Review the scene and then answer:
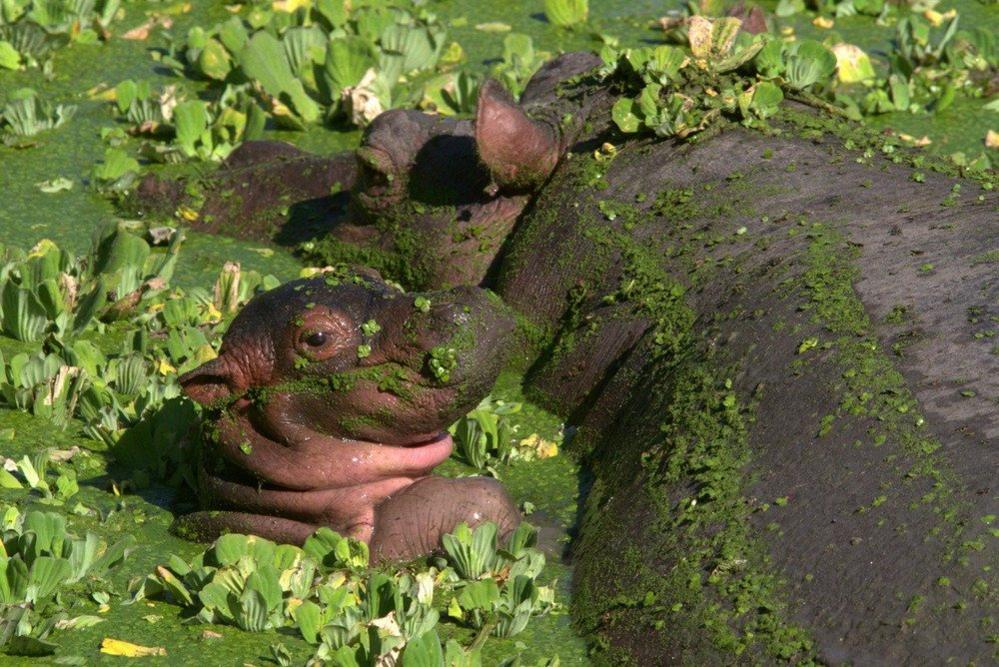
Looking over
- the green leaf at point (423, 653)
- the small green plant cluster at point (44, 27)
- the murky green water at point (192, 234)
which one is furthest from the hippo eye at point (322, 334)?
the small green plant cluster at point (44, 27)

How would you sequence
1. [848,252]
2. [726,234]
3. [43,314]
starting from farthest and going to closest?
[43,314], [726,234], [848,252]

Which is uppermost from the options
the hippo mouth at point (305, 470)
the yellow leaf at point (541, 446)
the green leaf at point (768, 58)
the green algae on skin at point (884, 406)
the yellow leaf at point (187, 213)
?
the green algae on skin at point (884, 406)

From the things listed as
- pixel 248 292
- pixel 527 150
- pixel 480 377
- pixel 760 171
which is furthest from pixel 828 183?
pixel 248 292

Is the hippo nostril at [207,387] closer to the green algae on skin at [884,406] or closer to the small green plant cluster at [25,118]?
the green algae on skin at [884,406]

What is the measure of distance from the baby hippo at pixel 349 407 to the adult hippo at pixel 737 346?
1.56 feet

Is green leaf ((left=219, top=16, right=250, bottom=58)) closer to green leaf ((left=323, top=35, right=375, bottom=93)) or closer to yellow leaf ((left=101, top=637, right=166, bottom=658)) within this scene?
green leaf ((left=323, top=35, right=375, bottom=93))

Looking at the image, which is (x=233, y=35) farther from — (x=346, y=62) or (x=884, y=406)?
(x=884, y=406)

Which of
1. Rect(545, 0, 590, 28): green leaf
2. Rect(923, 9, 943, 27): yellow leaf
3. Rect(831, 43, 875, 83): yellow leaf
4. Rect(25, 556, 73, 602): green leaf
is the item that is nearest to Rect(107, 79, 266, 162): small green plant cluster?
Rect(545, 0, 590, 28): green leaf

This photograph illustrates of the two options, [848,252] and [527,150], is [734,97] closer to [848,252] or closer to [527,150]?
[527,150]

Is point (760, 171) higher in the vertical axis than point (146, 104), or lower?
higher

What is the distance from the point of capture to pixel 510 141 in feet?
19.2

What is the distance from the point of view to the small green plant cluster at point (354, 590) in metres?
4.12

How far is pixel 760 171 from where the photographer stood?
5598mm

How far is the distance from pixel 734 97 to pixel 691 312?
110 centimetres
